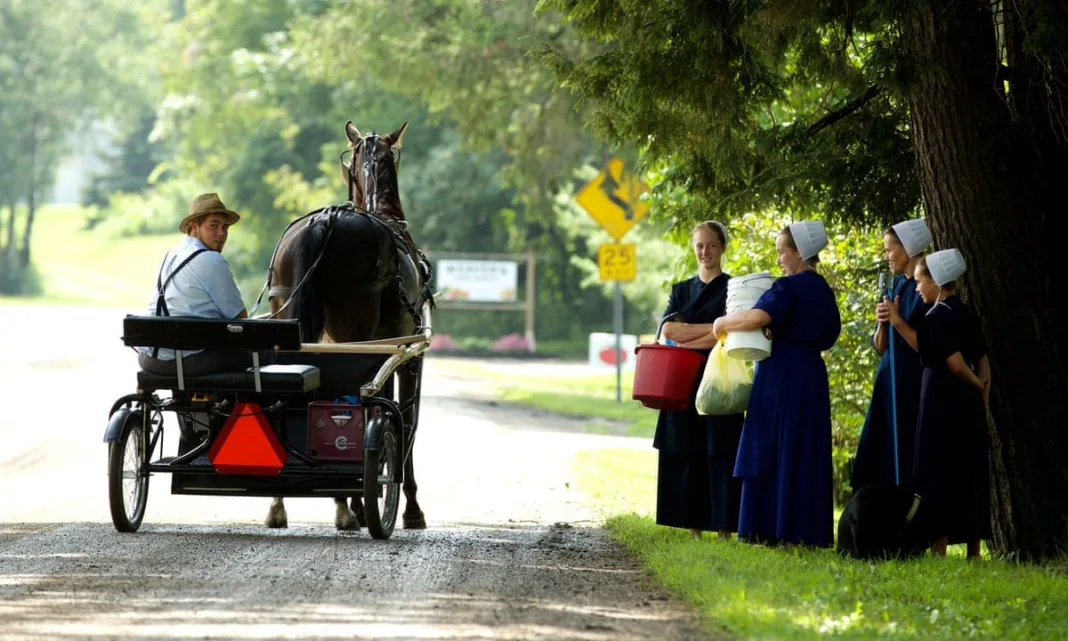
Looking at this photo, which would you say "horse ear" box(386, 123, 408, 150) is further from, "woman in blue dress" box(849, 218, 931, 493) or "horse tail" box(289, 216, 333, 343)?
"woman in blue dress" box(849, 218, 931, 493)

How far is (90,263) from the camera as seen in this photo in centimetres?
7962

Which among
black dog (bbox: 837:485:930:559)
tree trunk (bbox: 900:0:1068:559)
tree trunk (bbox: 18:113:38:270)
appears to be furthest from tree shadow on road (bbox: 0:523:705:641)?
tree trunk (bbox: 18:113:38:270)

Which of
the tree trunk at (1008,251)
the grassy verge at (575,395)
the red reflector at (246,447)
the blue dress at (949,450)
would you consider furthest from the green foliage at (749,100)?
the grassy verge at (575,395)

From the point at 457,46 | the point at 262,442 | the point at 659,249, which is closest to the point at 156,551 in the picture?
the point at 262,442

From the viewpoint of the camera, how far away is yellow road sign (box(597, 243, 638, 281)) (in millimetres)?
25797

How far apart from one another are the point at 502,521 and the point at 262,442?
107 inches

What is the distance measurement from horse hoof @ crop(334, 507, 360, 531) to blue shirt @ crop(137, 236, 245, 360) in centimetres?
191

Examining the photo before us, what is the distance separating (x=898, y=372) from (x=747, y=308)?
99 cm

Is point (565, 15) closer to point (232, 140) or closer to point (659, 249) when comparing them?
point (659, 249)

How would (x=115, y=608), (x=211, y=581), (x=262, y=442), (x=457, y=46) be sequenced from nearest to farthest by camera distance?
1. (x=115, y=608)
2. (x=211, y=581)
3. (x=262, y=442)
4. (x=457, y=46)

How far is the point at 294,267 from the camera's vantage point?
11.0m

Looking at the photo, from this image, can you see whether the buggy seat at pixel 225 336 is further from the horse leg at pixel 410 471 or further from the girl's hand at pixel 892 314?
the girl's hand at pixel 892 314

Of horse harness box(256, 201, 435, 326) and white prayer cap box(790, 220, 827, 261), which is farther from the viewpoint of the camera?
horse harness box(256, 201, 435, 326)

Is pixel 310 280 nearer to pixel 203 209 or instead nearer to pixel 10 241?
pixel 203 209
